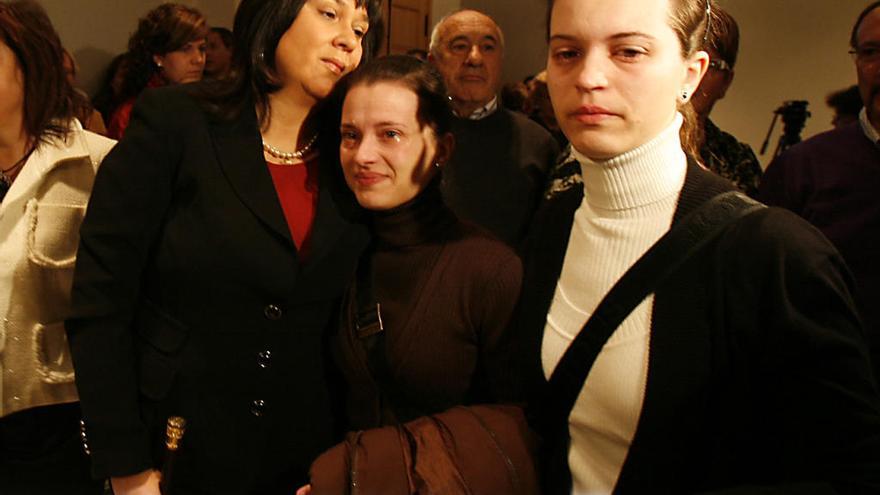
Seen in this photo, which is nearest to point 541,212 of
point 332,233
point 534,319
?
point 534,319

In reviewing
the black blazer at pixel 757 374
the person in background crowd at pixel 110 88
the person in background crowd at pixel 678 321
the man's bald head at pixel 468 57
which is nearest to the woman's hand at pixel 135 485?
the person in background crowd at pixel 678 321

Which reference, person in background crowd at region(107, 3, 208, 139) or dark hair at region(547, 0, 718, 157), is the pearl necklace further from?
person in background crowd at region(107, 3, 208, 139)

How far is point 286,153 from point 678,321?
84cm

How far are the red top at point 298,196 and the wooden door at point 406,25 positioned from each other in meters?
4.74

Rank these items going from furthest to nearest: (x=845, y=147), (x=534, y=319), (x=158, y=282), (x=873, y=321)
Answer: (x=845, y=147) → (x=873, y=321) → (x=158, y=282) → (x=534, y=319)

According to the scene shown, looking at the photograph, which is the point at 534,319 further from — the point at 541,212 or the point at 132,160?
the point at 132,160

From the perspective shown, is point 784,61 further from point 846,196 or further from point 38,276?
point 38,276

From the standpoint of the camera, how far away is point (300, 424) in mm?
1274

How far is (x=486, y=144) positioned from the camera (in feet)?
7.50

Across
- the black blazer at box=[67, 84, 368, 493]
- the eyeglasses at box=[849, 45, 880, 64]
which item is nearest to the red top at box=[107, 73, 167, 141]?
the black blazer at box=[67, 84, 368, 493]

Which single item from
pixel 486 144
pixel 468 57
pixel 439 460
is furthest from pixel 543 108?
pixel 439 460

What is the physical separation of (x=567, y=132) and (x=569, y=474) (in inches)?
18.3

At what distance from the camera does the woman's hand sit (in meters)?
1.19

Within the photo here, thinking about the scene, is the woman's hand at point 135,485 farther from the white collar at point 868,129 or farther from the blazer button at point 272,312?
the white collar at point 868,129
